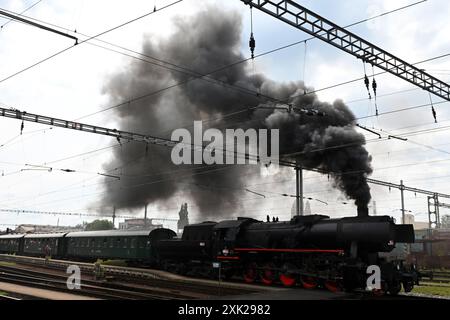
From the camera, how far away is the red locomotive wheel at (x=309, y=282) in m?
13.5

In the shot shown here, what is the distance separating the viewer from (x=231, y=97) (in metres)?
23.9

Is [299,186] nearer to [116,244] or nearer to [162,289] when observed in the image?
[162,289]

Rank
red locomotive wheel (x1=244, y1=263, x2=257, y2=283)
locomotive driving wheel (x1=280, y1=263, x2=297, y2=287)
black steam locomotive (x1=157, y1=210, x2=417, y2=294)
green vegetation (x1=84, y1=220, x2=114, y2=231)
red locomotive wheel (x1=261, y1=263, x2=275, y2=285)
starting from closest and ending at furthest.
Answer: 1. black steam locomotive (x1=157, y1=210, x2=417, y2=294)
2. locomotive driving wheel (x1=280, y1=263, x2=297, y2=287)
3. red locomotive wheel (x1=261, y1=263, x2=275, y2=285)
4. red locomotive wheel (x1=244, y1=263, x2=257, y2=283)
5. green vegetation (x1=84, y1=220, x2=114, y2=231)

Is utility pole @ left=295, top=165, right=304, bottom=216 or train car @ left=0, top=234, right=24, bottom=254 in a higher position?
utility pole @ left=295, top=165, right=304, bottom=216

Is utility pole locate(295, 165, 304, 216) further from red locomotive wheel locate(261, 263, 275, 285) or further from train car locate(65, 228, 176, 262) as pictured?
red locomotive wheel locate(261, 263, 275, 285)

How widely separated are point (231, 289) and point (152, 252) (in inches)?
368

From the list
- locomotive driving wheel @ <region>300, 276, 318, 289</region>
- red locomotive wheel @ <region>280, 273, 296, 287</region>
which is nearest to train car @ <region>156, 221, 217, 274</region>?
red locomotive wheel @ <region>280, 273, 296, 287</region>

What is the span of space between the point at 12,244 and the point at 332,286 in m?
35.6

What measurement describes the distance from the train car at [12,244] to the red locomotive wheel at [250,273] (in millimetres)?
28412

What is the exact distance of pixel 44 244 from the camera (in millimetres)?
33406

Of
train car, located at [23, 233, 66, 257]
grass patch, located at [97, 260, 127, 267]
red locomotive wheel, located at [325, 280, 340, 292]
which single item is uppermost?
train car, located at [23, 233, 66, 257]

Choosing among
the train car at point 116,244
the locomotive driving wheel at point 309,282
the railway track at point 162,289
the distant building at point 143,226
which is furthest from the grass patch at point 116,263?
the locomotive driving wheel at point 309,282

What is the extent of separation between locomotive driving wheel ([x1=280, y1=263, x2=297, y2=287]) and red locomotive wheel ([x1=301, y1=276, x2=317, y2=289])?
1.34ft

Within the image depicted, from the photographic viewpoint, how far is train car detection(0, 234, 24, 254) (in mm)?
37591
